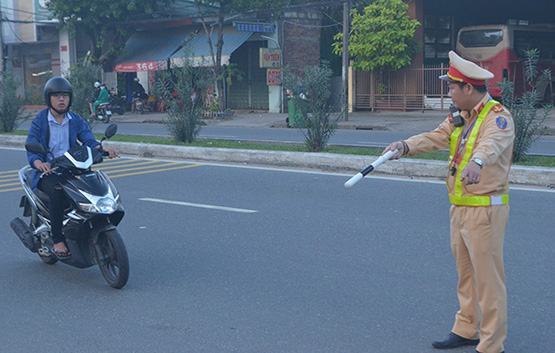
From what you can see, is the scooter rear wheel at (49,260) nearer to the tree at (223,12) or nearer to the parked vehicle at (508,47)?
the parked vehicle at (508,47)

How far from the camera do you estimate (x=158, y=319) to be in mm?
5797

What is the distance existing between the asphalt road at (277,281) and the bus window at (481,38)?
1886 centimetres

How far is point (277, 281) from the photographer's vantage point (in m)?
6.71

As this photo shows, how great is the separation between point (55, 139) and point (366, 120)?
21.0 metres

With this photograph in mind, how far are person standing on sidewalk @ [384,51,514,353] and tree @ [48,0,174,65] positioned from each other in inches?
1164

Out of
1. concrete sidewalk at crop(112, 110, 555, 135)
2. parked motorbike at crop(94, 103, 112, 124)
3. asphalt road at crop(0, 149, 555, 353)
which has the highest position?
parked motorbike at crop(94, 103, 112, 124)

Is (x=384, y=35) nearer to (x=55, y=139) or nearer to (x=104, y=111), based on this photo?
(x=104, y=111)

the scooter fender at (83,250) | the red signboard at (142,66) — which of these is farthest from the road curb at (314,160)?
the red signboard at (142,66)

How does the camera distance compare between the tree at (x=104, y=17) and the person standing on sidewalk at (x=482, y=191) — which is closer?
the person standing on sidewalk at (x=482, y=191)

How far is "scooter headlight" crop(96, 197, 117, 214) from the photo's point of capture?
6328mm

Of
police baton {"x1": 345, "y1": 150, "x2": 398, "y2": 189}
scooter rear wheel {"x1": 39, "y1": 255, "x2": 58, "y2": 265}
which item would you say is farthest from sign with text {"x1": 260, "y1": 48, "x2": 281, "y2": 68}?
police baton {"x1": 345, "y1": 150, "x2": 398, "y2": 189}

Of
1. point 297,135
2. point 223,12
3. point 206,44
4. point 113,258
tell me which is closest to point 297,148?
point 297,135

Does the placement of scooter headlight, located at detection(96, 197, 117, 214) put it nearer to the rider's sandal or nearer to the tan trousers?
the rider's sandal

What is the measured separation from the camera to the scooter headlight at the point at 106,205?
6328 mm
